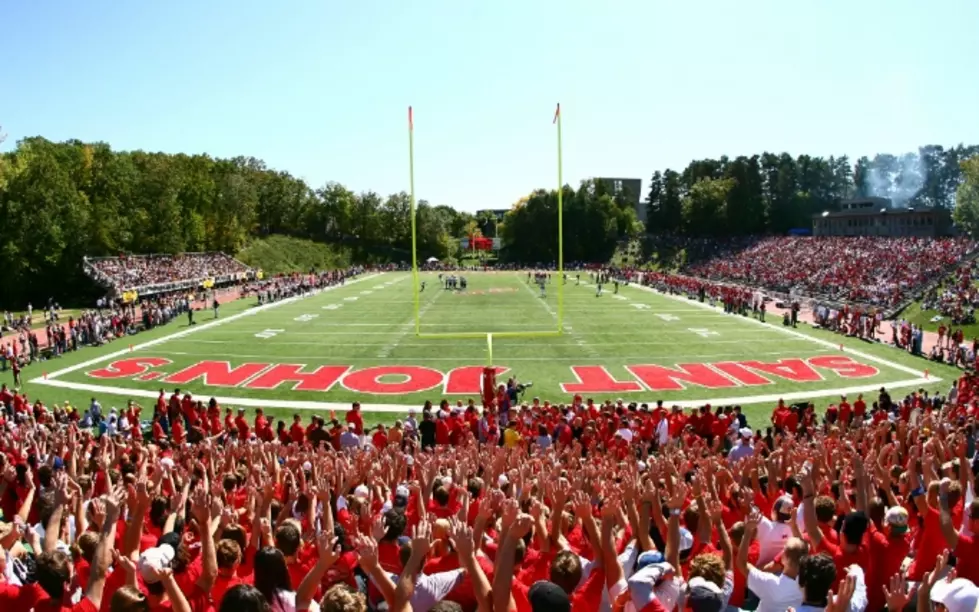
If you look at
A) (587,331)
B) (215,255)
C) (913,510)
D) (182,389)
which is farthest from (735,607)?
(215,255)

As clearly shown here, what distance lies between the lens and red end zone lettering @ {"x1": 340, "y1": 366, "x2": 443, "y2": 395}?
74.6ft

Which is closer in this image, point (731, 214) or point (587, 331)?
point (587, 331)

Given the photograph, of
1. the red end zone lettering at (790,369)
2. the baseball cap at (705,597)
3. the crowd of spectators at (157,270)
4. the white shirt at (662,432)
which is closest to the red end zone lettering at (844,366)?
the red end zone lettering at (790,369)

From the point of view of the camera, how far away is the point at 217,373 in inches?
991

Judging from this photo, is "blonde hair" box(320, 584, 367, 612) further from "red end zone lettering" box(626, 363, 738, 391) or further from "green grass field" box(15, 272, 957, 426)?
"red end zone lettering" box(626, 363, 738, 391)

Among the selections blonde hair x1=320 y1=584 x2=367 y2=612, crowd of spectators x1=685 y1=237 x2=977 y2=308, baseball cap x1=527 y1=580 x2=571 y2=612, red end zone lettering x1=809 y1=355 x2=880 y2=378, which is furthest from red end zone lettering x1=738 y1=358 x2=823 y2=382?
blonde hair x1=320 y1=584 x2=367 y2=612

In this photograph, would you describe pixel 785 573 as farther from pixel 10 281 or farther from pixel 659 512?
pixel 10 281

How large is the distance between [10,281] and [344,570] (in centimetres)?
5997

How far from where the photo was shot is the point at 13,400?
1767 centimetres

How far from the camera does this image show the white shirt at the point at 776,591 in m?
4.12

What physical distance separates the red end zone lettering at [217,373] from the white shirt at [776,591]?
21.6m

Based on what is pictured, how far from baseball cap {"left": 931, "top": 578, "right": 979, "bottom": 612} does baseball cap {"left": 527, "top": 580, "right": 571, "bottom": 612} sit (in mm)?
2041

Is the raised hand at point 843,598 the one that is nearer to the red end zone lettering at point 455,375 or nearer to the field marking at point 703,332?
the red end zone lettering at point 455,375

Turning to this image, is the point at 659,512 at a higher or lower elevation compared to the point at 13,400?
higher
